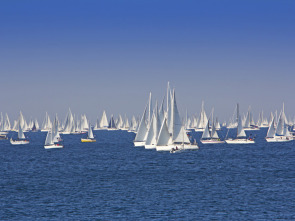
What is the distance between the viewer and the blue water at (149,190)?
4022 cm

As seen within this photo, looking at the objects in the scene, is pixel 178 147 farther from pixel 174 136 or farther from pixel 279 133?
pixel 279 133

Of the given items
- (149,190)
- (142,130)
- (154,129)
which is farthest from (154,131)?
(149,190)

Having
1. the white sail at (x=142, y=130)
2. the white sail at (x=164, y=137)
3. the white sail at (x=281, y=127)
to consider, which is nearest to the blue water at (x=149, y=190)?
the white sail at (x=164, y=137)

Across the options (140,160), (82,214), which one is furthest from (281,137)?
(82,214)

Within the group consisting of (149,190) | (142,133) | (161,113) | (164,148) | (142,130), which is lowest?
(149,190)

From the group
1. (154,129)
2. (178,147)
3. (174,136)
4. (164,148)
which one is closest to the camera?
(174,136)

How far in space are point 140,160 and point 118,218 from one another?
150 feet

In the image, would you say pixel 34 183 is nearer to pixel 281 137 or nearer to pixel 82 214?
pixel 82 214

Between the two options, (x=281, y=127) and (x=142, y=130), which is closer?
(x=142, y=130)

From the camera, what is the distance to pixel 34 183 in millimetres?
57719

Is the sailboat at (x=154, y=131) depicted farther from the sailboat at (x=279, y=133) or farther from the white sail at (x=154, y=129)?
the sailboat at (x=279, y=133)

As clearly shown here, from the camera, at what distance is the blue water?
40219 mm

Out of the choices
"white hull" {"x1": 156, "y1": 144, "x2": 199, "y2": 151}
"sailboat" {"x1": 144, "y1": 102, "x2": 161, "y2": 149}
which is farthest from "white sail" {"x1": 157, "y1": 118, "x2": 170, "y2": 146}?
"sailboat" {"x1": 144, "y1": 102, "x2": 161, "y2": 149}

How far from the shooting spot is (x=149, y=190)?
51188 millimetres
